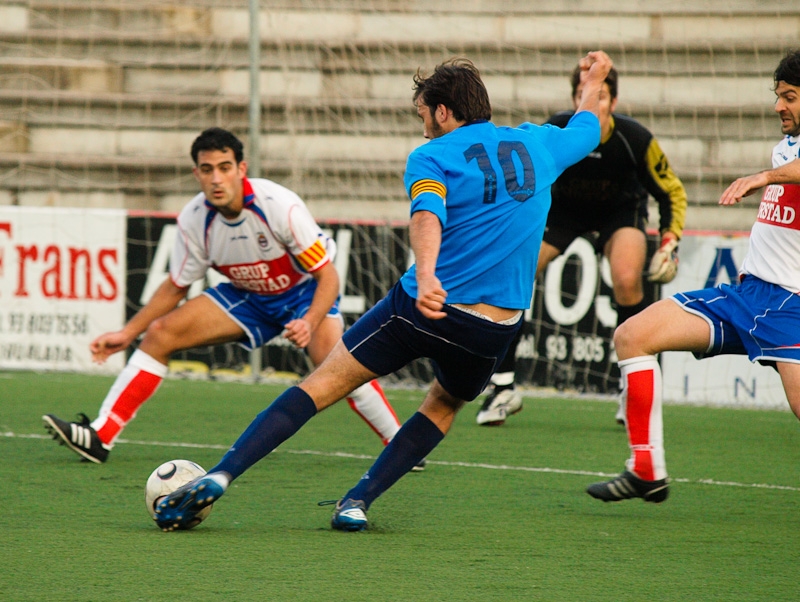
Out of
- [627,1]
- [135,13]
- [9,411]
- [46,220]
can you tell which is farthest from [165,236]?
[627,1]

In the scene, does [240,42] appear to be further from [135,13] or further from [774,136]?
[774,136]

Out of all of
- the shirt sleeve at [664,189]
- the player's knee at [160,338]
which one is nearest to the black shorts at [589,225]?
the shirt sleeve at [664,189]

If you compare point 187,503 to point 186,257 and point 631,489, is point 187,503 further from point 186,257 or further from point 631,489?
point 186,257

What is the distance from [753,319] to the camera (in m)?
4.34

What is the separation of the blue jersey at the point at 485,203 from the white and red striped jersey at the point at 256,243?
1721 mm

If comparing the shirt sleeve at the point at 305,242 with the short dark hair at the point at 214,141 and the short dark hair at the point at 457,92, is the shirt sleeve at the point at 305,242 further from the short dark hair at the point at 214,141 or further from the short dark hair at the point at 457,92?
the short dark hair at the point at 457,92

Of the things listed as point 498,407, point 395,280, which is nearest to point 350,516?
point 498,407

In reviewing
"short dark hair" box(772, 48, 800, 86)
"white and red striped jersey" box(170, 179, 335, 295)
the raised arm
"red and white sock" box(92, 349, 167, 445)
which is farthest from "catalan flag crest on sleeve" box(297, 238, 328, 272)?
"short dark hair" box(772, 48, 800, 86)

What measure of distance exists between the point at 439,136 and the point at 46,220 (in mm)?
6551

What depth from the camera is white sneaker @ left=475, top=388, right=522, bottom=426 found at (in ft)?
24.1

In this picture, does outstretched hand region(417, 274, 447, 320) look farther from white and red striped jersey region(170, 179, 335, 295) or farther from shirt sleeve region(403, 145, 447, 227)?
white and red striped jersey region(170, 179, 335, 295)

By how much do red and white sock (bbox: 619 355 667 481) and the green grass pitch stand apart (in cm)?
28

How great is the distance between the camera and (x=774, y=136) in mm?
11133

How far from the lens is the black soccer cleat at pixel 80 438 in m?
5.48
